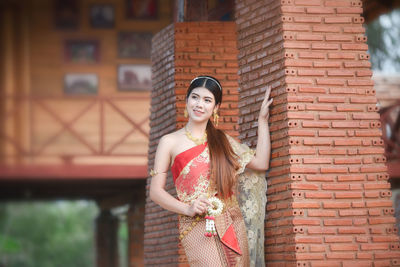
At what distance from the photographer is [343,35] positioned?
552 centimetres

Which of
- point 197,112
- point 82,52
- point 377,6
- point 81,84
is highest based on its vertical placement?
point 82,52

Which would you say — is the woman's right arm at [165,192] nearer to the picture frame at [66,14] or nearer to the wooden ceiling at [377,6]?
the wooden ceiling at [377,6]

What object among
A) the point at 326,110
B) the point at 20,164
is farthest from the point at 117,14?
the point at 326,110

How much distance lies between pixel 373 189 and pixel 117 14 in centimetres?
897

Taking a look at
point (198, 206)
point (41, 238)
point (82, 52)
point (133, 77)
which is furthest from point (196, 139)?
point (41, 238)

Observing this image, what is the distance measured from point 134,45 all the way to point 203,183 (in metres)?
8.89

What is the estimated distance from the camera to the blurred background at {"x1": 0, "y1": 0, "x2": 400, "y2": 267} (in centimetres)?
1174

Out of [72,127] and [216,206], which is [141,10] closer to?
[72,127]

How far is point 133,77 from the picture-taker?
1316 centimetres

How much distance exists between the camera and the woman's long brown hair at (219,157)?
15.4ft

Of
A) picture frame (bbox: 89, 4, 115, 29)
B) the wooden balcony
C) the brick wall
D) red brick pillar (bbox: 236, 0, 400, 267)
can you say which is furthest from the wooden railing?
red brick pillar (bbox: 236, 0, 400, 267)

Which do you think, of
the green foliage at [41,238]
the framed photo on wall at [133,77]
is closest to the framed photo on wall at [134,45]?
the framed photo on wall at [133,77]

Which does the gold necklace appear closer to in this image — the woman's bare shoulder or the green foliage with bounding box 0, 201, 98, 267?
the woman's bare shoulder

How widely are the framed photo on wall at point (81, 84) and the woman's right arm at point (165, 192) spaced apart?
336 inches
